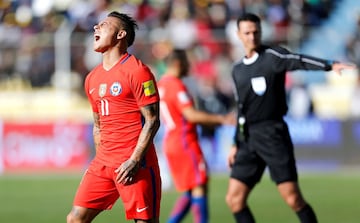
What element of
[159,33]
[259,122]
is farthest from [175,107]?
[159,33]

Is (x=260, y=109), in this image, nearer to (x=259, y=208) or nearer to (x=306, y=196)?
(x=259, y=208)

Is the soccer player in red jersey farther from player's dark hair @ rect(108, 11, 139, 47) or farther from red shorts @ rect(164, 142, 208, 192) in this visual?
red shorts @ rect(164, 142, 208, 192)

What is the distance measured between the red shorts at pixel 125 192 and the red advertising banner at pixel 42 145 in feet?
45.8

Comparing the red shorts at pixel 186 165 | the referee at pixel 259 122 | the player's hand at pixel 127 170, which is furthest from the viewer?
the red shorts at pixel 186 165

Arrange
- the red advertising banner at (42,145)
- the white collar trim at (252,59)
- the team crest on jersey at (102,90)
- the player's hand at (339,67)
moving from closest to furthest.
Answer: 1. the team crest on jersey at (102,90)
2. the player's hand at (339,67)
3. the white collar trim at (252,59)
4. the red advertising banner at (42,145)

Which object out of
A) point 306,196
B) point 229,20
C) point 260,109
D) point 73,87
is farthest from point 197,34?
point 260,109

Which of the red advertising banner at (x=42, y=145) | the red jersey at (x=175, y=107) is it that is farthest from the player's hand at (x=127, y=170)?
the red advertising banner at (x=42, y=145)

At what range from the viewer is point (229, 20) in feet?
79.8

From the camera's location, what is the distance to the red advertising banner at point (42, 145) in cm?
2211

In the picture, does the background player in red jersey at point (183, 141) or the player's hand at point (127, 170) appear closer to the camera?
the player's hand at point (127, 170)

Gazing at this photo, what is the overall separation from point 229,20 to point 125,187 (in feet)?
54.8

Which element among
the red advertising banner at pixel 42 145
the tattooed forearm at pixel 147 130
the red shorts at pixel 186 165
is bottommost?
the red advertising banner at pixel 42 145

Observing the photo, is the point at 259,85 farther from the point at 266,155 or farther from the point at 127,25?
the point at 127,25

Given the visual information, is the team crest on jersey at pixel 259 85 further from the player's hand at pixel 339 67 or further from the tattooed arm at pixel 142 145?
the tattooed arm at pixel 142 145
